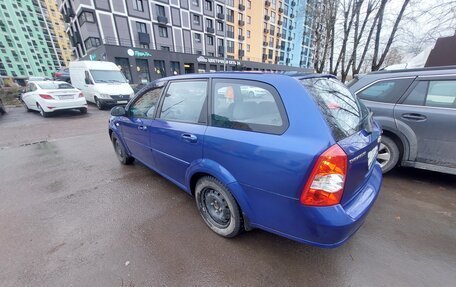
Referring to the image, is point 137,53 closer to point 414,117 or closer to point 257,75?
point 257,75

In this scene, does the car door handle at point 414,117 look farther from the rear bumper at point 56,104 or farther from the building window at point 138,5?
the building window at point 138,5

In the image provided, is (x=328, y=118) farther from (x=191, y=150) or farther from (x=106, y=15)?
(x=106, y=15)

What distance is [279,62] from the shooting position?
48.0m

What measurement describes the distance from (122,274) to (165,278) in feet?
1.32

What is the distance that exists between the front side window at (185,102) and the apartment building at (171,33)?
733 inches

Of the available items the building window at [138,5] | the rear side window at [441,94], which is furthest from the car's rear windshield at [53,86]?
the building window at [138,5]

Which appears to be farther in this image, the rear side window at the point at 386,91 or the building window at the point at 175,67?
the building window at the point at 175,67

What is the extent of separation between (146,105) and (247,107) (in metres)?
1.78

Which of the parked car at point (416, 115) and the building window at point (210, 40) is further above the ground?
the building window at point (210, 40)

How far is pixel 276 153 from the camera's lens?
1.49 m

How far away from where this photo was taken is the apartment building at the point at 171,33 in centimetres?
2297

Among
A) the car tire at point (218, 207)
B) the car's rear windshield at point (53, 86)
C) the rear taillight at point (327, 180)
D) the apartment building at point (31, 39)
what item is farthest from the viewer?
the apartment building at point (31, 39)

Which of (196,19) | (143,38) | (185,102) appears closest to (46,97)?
(185,102)

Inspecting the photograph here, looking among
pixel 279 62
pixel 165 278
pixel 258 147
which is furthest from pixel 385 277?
pixel 279 62
